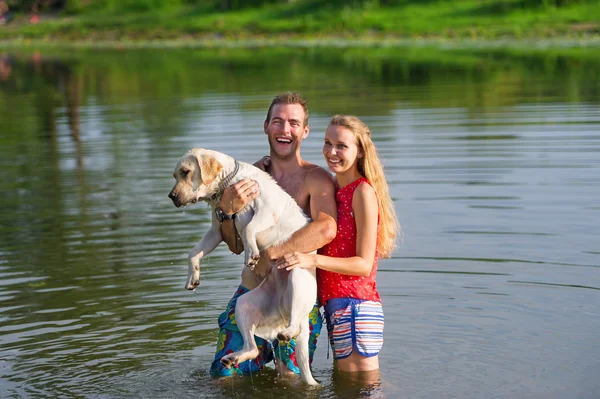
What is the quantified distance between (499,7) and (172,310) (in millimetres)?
36890

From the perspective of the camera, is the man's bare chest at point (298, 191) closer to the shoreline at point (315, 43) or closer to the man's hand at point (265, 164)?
the man's hand at point (265, 164)

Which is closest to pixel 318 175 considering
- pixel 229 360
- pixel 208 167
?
pixel 208 167

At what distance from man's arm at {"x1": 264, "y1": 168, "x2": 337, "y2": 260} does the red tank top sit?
0.07 meters

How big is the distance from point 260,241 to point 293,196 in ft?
1.54

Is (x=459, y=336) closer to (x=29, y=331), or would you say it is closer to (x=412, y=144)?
(x=29, y=331)

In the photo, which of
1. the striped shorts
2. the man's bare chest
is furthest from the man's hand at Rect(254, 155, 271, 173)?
the striped shorts

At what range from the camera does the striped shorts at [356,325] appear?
724 centimetres

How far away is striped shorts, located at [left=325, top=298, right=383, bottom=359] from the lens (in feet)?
23.7

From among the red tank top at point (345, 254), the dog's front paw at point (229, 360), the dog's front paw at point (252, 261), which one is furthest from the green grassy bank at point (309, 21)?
the dog's front paw at point (229, 360)

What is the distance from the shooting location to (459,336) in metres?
8.42

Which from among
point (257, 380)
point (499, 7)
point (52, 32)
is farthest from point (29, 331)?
point (52, 32)

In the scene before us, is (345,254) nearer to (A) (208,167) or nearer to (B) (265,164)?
(B) (265,164)

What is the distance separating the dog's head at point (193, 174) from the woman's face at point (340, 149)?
755 mm

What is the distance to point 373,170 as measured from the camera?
7.28 metres
